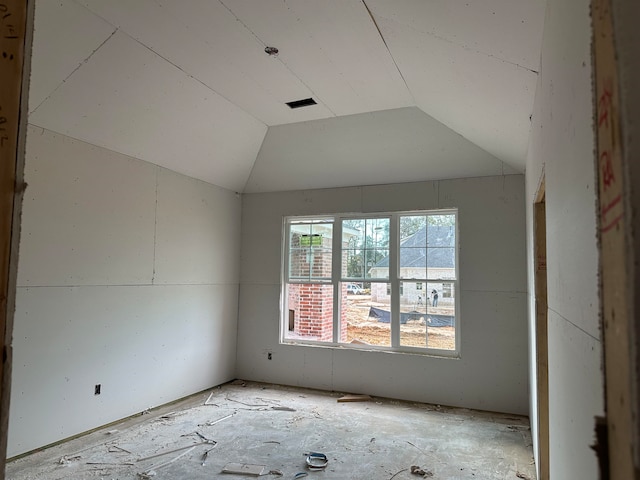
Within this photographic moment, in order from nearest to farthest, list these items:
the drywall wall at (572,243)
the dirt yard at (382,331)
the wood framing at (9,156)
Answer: the wood framing at (9,156)
the drywall wall at (572,243)
the dirt yard at (382,331)

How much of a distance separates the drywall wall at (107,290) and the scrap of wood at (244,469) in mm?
1578

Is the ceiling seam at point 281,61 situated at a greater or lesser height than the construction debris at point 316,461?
greater

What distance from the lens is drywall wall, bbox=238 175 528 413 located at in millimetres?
4527

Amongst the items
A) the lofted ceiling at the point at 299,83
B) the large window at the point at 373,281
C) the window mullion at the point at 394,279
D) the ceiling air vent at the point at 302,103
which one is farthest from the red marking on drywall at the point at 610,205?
the window mullion at the point at 394,279

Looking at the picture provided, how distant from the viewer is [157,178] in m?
4.61

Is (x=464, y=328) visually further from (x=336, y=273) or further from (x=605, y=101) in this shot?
(x=605, y=101)

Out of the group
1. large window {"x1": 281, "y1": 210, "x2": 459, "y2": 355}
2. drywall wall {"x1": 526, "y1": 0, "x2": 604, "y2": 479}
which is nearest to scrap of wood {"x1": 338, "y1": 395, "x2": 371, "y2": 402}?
large window {"x1": 281, "y1": 210, "x2": 459, "y2": 355}

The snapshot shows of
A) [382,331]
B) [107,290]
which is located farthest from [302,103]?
[382,331]

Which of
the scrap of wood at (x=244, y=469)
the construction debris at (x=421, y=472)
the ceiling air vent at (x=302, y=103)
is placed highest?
the ceiling air vent at (x=302, y=103)

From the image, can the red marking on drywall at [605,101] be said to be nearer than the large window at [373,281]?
Yes

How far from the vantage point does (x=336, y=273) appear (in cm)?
552

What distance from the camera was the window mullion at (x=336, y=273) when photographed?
5465 millimetres

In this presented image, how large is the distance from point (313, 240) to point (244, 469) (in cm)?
320

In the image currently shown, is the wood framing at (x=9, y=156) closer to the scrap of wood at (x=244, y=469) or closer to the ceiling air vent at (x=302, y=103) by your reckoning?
the scrap of wood at (x=244, y=469)
